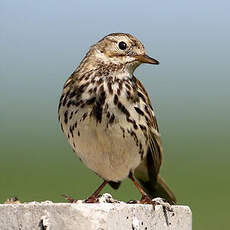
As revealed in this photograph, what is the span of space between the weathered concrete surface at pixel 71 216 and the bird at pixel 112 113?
1.27 m

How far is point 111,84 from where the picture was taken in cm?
629

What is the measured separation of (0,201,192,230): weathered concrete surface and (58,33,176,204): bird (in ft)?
4.16

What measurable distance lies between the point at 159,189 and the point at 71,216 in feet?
9.33

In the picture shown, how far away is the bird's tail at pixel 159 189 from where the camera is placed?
6.82m

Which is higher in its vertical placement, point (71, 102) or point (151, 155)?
point (71, 102)

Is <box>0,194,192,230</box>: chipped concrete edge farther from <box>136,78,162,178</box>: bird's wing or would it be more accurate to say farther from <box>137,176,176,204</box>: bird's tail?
<box>137,176,176,204</box>: bird's tail

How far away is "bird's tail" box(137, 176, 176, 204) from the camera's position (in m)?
6.82

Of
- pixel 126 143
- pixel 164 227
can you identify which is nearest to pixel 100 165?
pixel 126 143

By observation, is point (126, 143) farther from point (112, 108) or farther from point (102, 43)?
point (102, 43)

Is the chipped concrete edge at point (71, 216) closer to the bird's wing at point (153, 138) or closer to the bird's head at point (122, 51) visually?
the bird's wing at point (153, 138)

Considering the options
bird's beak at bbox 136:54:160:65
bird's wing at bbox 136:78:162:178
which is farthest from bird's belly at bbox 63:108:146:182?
bird's beak at bbox 136:54:160:65

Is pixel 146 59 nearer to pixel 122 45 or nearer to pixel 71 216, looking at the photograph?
pixel 122 45

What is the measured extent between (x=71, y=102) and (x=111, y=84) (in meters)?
0.40

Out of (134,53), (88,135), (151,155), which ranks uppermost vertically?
(134,53)
